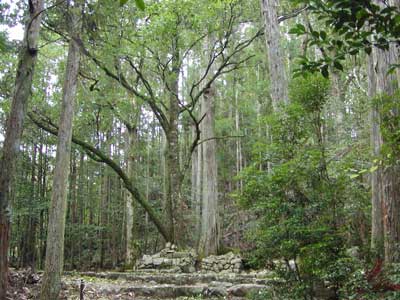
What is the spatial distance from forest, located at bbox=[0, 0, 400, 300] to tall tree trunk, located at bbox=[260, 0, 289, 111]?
0.03 m

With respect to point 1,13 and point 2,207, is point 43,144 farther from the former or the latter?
point 2,207

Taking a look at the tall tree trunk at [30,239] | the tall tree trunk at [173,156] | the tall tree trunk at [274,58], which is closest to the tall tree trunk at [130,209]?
the tall tree trunk at [173,156]

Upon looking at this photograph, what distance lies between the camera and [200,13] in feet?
37.1

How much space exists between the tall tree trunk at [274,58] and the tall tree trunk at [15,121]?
463cm

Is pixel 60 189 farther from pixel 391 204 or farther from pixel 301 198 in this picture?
pixel 391 204

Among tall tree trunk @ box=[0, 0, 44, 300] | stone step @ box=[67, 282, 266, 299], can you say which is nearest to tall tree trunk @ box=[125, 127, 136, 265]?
stone step @ box=[67, 282, 266, 299]

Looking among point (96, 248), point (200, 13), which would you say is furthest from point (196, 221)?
point (200, 13)

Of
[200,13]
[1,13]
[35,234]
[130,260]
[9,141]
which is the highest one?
[200,13]

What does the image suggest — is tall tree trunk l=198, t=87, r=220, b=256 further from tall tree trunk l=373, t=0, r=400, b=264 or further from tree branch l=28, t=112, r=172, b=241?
tall tree trunk l=373, t=0, r=400, b=264

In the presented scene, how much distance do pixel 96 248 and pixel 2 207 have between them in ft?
52.7

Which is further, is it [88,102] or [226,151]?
[226,151]

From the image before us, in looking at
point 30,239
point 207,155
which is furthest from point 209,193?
point 30,239

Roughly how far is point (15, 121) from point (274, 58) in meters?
5.31

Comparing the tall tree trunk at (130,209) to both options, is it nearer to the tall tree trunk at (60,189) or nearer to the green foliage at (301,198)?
the tall tree trunk at (60,189)
